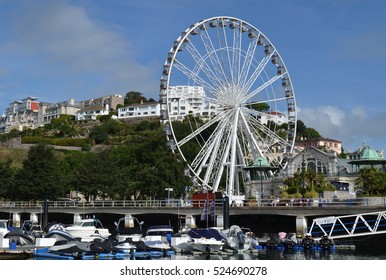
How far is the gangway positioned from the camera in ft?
183

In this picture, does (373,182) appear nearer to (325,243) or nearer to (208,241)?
(325,243)

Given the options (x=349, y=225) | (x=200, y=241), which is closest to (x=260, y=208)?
(x=349, y=225)

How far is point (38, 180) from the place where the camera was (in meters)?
102

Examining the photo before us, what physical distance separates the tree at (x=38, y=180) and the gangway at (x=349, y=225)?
56418 millimetres

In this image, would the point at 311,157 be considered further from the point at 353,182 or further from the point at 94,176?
the point at 94,176

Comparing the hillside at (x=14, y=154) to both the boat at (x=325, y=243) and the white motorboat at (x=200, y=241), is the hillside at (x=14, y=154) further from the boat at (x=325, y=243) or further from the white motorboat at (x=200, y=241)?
the boat at (x=325, y=243)

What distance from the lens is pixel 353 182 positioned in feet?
268

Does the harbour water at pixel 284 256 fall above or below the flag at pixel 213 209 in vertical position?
below

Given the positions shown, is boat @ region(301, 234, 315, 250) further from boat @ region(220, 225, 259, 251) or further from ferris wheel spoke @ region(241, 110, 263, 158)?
ferris wheel spoke @ region(241, 110, 263, 158)

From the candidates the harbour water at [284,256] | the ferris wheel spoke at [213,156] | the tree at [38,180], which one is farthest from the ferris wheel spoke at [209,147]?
the tree at [38,180]

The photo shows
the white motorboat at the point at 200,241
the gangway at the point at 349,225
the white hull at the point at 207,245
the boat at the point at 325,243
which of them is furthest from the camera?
the gangway at the point at 349,225

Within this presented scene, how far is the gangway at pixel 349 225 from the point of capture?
183 ft

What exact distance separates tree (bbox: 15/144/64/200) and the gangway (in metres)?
56.4
